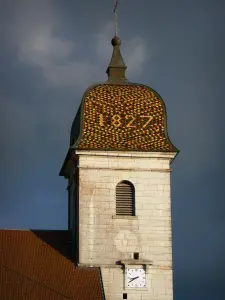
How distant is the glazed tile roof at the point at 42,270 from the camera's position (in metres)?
37.9

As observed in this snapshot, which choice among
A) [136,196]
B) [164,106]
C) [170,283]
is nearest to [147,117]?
→ [164,106]

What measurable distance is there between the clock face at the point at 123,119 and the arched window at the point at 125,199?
160cm

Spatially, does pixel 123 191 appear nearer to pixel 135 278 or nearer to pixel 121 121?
pixel 121 121

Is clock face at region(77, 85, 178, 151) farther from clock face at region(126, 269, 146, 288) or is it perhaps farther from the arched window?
clock face at region(126, 269, 146, 288)

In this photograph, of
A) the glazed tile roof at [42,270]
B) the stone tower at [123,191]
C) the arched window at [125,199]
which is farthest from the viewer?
the arched window at [125,199]

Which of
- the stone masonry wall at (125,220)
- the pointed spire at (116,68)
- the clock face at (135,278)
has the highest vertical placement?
the pointed spire at (116,68)

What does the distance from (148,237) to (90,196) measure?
295 centimetres

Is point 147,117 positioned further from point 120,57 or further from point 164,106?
point 120,57

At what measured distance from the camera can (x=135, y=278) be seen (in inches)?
1561

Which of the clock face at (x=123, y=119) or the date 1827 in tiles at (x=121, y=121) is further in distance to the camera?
the date 1827 in tiles at (x=121, y=121)

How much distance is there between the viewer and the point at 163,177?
135ft

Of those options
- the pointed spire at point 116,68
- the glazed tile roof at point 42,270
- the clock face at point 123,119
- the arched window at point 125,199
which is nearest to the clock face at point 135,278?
the glazed tile roof at point 42,270

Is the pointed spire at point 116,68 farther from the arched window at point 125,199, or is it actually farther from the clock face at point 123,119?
the arched window at point 125,199

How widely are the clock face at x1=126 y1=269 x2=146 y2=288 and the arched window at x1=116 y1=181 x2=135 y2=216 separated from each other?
246 cm
